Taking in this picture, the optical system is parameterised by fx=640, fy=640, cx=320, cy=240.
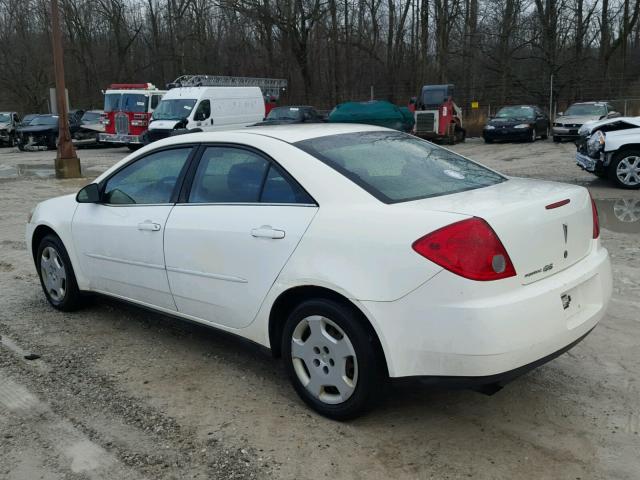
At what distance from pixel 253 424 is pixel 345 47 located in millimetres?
37860

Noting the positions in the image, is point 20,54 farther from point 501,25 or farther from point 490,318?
point 490,318

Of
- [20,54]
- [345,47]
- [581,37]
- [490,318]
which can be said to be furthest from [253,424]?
[20,54]

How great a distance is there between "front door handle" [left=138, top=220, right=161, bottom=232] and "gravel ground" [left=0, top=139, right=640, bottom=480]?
889 mm

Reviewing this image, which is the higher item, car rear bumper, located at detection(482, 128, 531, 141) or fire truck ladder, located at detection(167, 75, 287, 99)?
fire truck ladder, located at detection(167, 75, 287, 99)

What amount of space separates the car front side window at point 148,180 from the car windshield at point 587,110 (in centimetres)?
2231

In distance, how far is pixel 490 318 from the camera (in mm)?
2857

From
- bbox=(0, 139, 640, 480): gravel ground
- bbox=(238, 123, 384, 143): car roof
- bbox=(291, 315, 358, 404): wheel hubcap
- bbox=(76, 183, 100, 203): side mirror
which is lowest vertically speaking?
bbox=(0, 139, 640, 480): gravel ground

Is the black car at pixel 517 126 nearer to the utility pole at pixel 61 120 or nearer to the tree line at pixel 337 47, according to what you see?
the tree line at pixel 337 47

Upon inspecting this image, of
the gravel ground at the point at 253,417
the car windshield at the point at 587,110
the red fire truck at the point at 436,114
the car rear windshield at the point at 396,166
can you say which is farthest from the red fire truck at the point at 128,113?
the car rear windshield at the point at 396,166

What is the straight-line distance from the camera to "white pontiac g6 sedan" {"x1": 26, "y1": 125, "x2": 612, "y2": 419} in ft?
Answer: 9.62

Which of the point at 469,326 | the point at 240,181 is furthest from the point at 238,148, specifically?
the point at 469,326

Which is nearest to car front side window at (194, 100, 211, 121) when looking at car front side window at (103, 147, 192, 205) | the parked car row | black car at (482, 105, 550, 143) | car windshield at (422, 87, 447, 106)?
the parked car row

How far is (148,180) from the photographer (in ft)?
14.9

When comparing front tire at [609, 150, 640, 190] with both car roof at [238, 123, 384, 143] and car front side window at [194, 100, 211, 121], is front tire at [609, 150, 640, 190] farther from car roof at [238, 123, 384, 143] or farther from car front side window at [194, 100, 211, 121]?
car front side window at [194, 100, 211, 121]
